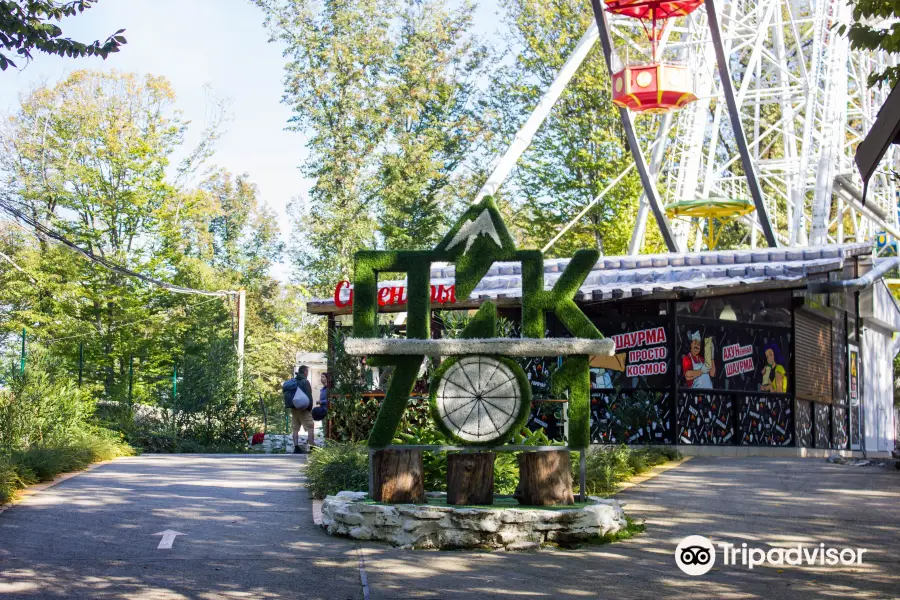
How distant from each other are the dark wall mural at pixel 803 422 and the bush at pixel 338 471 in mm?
10145

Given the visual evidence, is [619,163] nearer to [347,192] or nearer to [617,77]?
[347,192]

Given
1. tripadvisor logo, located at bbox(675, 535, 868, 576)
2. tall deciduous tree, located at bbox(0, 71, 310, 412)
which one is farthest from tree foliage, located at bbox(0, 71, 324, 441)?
tripadvisor logo, located at bbox(675, 535, 868, 576)

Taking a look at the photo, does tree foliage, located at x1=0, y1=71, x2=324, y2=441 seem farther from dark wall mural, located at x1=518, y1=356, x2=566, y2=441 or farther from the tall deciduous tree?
dark wall mural, located at x1=518, y1=356, x2=566, y2=441

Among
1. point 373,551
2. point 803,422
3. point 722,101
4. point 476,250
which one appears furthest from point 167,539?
point 722,101

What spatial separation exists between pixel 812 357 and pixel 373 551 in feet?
45.1

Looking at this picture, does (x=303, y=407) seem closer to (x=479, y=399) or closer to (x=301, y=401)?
(x=301, y=401)

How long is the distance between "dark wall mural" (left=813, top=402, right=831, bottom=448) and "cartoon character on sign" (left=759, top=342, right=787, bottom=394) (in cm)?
173

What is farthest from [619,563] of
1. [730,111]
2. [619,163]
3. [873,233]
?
[873,233]

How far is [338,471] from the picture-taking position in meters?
11.1

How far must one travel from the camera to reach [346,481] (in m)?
10.9

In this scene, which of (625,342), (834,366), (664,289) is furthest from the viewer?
(834,366)

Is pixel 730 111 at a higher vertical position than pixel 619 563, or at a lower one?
higher

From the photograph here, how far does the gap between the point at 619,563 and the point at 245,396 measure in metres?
16.4

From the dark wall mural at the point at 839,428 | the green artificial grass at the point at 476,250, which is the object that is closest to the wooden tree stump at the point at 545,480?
the green artificial grass at the point at 476,250
